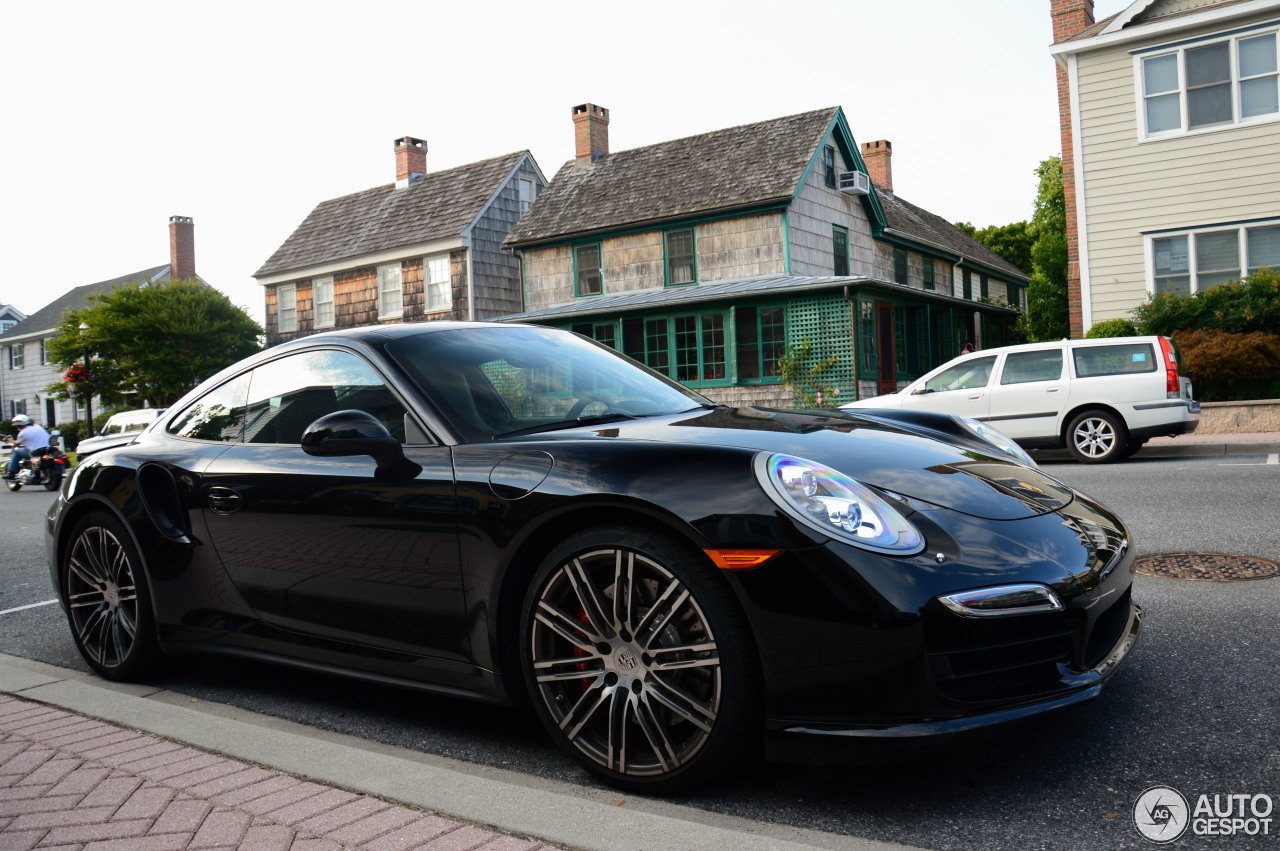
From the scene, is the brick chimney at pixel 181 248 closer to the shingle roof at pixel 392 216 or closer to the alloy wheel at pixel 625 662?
the shingle roof at pixel 392 216

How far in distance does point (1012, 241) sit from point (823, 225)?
38122 mm

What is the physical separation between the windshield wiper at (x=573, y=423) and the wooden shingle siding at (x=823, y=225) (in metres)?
21.4

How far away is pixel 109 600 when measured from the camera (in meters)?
4.20

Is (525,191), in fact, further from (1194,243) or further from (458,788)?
(458,788)

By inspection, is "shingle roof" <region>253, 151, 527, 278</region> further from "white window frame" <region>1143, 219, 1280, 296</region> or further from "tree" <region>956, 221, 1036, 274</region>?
"tree" <region>956, 221, 1036, 274</region>

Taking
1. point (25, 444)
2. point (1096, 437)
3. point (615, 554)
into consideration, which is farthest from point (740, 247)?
point (615, 554)

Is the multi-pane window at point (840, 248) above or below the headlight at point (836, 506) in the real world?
above

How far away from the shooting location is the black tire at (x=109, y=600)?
4035 millimetres

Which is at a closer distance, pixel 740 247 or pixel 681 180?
pixel 740 247

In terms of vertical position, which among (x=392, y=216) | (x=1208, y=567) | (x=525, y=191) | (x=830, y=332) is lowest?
(x=1208, y=567)

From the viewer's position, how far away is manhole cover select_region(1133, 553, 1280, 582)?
485cm

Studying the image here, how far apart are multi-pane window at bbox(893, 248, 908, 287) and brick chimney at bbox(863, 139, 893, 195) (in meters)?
5.81

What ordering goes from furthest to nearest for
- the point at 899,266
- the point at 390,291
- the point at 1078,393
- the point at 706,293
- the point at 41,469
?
the point at 390,291, the point at 899,266, the point at 706,293, the point at 41,469, the point at 1078,393

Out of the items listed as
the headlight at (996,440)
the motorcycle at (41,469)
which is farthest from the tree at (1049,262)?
the headlight at (996,440)
